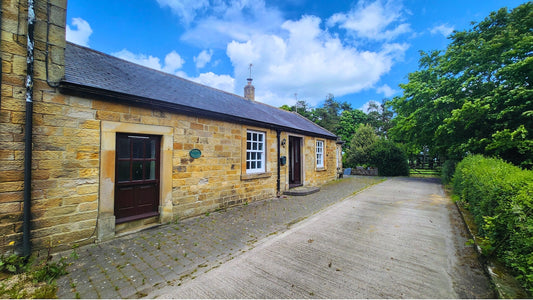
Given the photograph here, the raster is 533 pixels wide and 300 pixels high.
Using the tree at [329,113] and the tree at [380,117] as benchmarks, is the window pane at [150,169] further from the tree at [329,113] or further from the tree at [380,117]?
the tree at [380,117]

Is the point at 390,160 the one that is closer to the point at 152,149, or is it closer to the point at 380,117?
the point at 152,149

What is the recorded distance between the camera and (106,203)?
14.3 ft

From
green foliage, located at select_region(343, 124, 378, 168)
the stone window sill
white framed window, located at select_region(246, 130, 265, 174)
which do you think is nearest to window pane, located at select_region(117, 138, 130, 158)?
the stone window sill

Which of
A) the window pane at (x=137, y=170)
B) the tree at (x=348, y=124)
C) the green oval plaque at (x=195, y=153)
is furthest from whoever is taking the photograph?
the tree at (x=348, y=124)

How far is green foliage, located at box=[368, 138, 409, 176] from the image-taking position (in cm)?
1806

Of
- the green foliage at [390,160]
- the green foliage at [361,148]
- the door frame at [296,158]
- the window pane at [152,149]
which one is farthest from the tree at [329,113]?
the window pane at [152,149]

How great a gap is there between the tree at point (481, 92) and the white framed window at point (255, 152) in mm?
11045

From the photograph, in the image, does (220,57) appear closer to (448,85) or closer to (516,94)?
(448,85)

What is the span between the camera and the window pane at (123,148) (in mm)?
4777

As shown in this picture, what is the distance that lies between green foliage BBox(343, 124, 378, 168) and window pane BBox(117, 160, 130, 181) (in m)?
18.9

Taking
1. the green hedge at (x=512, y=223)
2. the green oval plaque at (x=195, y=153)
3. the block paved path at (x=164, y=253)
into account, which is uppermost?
Result: the green oval plaque at (x=195, y=153)

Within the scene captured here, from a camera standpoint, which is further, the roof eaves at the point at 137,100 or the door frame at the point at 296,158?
the door frame at the point at 296,158

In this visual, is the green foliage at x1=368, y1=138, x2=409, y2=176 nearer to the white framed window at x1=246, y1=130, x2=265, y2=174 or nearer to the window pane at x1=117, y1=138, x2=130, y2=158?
the white framed window at x1=246, y1=130, x2=265, y2=174

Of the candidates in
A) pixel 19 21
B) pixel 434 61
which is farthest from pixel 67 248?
pixel 434 61
